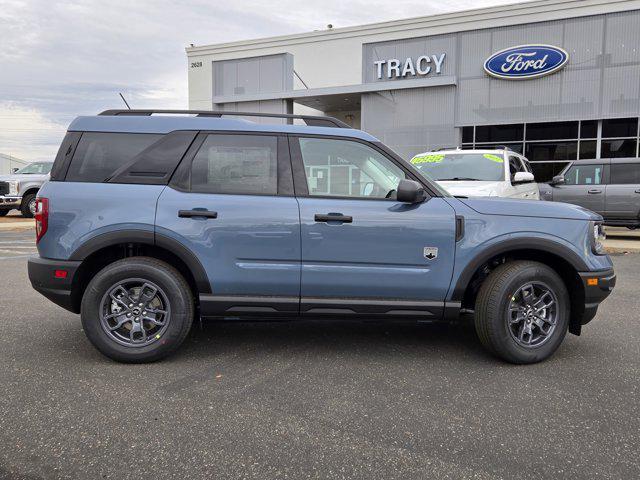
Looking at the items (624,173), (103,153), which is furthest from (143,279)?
(624,173)

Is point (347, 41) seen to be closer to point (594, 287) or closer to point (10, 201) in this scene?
point (10, 201)

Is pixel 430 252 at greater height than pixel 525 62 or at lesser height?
lesser

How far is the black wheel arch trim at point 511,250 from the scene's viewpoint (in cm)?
398

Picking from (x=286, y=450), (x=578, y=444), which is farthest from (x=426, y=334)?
(x=286, y=450)

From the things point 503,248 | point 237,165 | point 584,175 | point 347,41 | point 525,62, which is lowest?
point 503,248

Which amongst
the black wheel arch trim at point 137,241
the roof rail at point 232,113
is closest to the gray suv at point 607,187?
the roof rail at point 232,113

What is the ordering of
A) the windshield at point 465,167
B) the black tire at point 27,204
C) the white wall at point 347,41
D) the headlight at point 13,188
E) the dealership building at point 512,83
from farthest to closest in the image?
1. the white wall at point 347,41
2. the dealership building at point 512,83
3. the black tire at point 27,204
4. the headlight at point 13,188
5. the windshield at point 465,167

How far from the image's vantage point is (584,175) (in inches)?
520

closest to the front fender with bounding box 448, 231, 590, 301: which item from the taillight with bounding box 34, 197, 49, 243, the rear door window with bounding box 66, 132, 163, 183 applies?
the rear door window with bounding box 66, 132, 163, 183

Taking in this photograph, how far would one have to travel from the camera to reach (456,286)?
4.01m

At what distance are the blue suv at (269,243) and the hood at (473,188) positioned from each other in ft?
14.2

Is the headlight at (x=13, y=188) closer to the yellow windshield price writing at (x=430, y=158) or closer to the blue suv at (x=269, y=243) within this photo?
the yellow windshield price writing at (x=430, y=158)

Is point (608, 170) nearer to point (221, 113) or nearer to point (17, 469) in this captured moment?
point (221, 113)

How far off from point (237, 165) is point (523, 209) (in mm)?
2215
